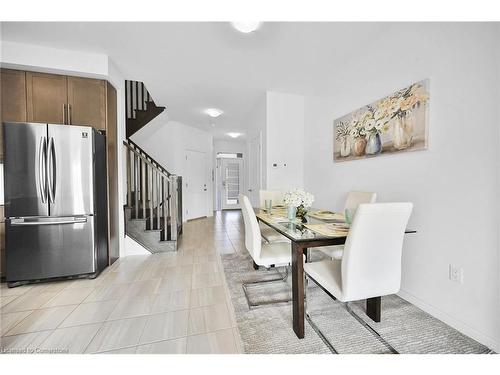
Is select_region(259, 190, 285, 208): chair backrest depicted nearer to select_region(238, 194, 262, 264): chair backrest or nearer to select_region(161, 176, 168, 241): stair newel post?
select_region(238, 194, 262, 264): chair backrest

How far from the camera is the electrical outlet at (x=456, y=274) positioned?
146cm

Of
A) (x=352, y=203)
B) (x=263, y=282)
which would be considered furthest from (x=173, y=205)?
(x=352, y=203)

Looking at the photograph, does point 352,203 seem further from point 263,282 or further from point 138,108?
point 138,108

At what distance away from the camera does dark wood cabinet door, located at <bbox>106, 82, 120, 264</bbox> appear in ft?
8.87

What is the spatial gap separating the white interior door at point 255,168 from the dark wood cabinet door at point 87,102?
263 cm

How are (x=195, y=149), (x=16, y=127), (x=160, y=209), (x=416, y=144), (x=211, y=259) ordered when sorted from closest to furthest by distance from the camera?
(x=416, y=144) → (x=16, y=127) → (x=211, y=259) → (x=160, y=209) → (x=195, y=149)

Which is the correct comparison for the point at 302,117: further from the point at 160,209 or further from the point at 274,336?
the point at 274,336

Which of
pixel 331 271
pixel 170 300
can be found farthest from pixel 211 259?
pixel 331 271

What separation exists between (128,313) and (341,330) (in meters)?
1.71

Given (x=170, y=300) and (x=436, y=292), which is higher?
(x=436, y=292)

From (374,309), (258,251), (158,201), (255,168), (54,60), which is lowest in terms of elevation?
(374,309)

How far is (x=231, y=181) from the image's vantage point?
7859 mm

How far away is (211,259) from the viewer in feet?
9.48

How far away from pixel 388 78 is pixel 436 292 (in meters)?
2.00
